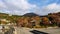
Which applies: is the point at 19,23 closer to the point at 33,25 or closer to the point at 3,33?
the point at 33,25

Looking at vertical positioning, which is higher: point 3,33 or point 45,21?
point 45,21

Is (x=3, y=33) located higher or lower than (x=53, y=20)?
lower

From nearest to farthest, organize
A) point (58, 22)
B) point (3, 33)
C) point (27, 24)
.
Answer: point (3, 33) → point (58, 22) → point (27, 24)

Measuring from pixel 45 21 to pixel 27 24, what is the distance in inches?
204

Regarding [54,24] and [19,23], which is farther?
[19,23]

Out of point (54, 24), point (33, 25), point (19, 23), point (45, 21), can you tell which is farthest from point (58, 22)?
point (19, 23)

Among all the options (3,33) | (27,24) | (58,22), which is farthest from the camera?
(27,24)

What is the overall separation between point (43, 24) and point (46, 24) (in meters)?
1.33

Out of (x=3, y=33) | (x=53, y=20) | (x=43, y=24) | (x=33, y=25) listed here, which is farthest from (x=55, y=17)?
(x=3, y=33)

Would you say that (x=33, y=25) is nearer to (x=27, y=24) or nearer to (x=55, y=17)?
(x=27, y=24)

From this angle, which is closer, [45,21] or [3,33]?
[3,33]

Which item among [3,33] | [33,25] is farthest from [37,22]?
[3,33]

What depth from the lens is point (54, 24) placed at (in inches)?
1646

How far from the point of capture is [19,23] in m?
47.1
